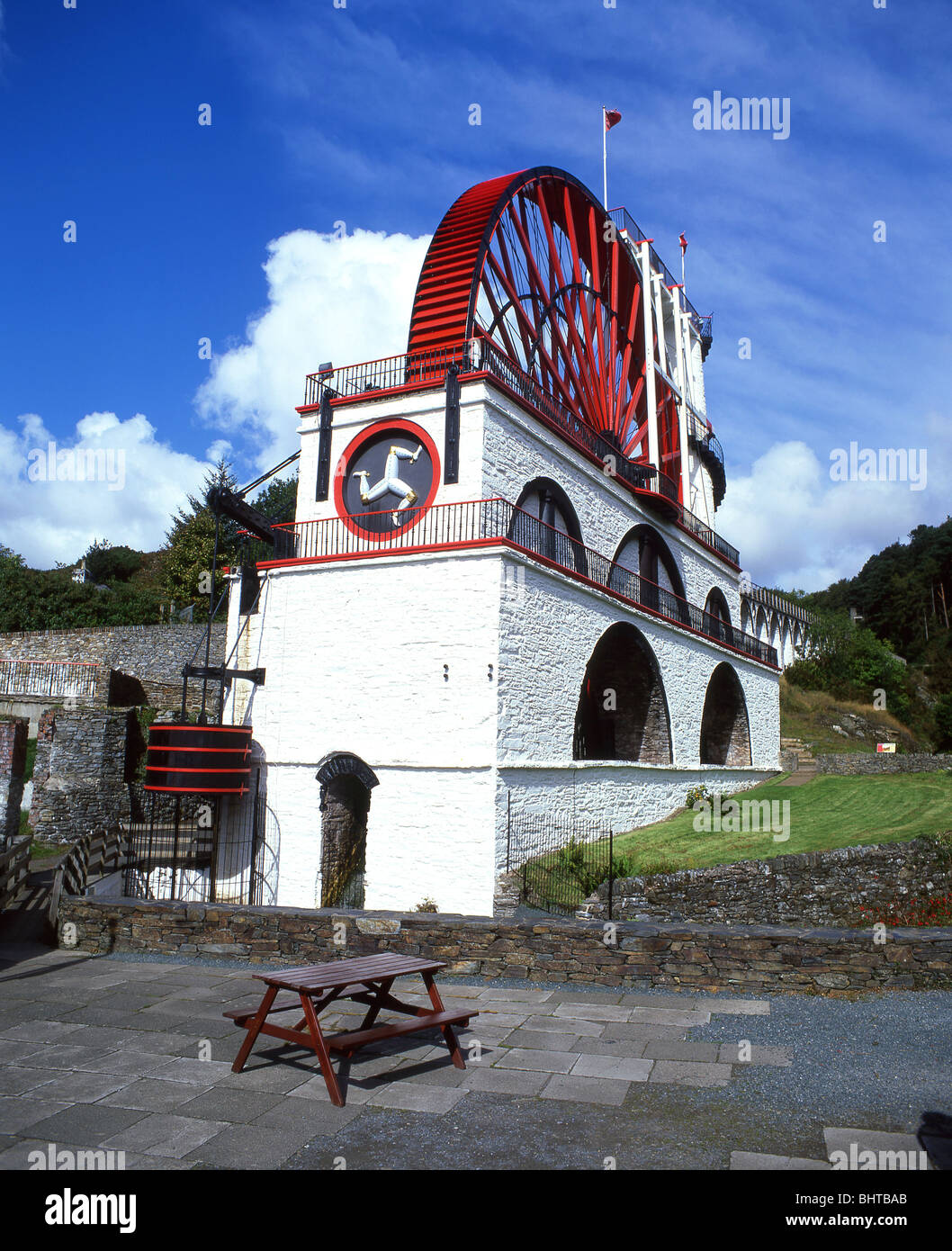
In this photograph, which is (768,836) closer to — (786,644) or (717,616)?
(717,616)

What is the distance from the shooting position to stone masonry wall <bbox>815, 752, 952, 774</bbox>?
27.3 metres

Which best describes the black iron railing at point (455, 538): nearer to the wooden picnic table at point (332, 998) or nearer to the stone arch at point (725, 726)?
the stone arch at point (725, 726)

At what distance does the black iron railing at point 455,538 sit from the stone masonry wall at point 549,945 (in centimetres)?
707

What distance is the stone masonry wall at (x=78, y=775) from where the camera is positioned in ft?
60.9

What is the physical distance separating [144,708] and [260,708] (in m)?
6.94

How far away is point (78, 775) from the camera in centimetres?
1895

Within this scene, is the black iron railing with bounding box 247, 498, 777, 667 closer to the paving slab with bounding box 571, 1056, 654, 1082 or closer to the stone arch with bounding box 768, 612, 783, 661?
the paving slab with bounding box 571, 1056, 654, 1082

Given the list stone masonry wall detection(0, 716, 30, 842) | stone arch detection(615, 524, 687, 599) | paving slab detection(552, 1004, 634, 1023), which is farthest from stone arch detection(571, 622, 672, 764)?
paving slab detection(552, 1004, 634, 1023)

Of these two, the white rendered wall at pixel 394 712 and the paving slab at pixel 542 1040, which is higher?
the white rendered wall at pixel 394 712

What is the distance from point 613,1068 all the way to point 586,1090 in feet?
1.52

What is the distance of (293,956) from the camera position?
8.41 meters

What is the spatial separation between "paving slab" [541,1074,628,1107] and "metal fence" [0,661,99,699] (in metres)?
19.9

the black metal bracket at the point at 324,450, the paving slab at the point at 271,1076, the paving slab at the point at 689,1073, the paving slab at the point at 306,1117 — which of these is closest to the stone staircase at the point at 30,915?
the paving slab at the point at 271,1076

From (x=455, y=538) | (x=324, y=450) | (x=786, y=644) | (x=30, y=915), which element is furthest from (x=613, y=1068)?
(x=786, y=644)
